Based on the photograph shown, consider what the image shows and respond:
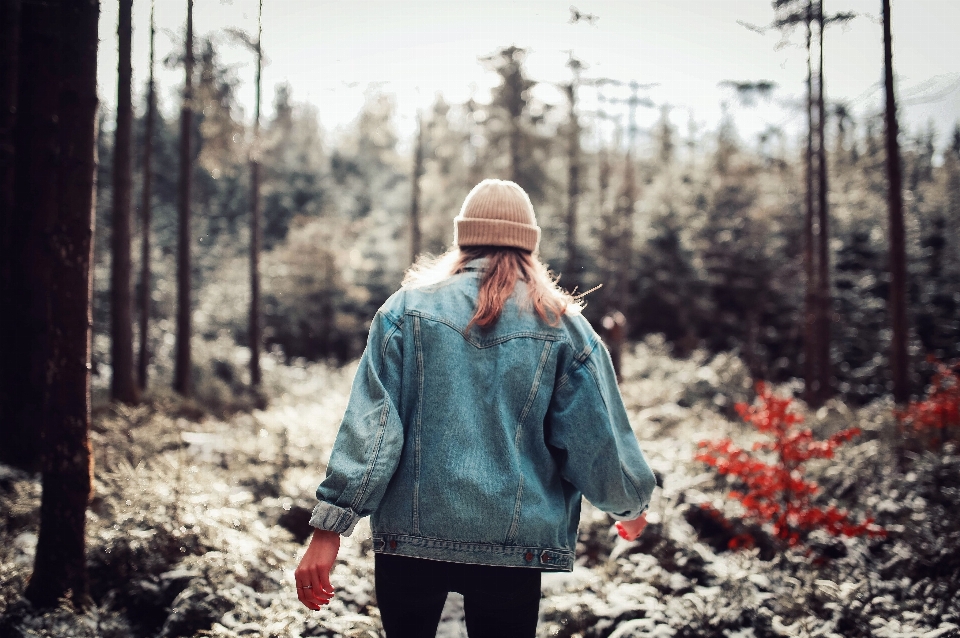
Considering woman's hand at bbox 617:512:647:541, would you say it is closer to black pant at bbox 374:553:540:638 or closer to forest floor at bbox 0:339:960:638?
black pant at bbox 374:553:540:638

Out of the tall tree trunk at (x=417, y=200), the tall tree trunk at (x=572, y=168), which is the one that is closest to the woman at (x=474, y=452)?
the tall tree trunk at (x=572, y=168)

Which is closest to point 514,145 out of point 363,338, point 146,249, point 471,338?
point 146,249

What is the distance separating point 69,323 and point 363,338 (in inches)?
1070

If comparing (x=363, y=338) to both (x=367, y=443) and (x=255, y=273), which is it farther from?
(x=367, y=443)

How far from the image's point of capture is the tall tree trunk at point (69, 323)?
3830 mm

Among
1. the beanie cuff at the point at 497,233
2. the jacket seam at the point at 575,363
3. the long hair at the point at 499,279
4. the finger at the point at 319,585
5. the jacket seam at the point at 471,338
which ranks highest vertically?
the beanie cuff at the point at 497,233

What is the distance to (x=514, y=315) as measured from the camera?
2143 millimetres

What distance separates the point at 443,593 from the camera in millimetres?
2088

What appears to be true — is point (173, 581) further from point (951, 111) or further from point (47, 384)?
point (951, 111)

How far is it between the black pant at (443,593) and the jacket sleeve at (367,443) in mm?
246

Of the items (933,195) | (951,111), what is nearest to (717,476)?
(951,111)

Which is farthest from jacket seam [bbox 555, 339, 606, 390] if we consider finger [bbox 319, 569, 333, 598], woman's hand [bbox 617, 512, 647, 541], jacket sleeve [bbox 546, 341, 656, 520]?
finger [bbox 319, 569, 333, 598]

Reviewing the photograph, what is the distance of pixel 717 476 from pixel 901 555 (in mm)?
2703

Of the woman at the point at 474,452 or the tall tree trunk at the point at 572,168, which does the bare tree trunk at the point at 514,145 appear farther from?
the woman at the point at 474,452
